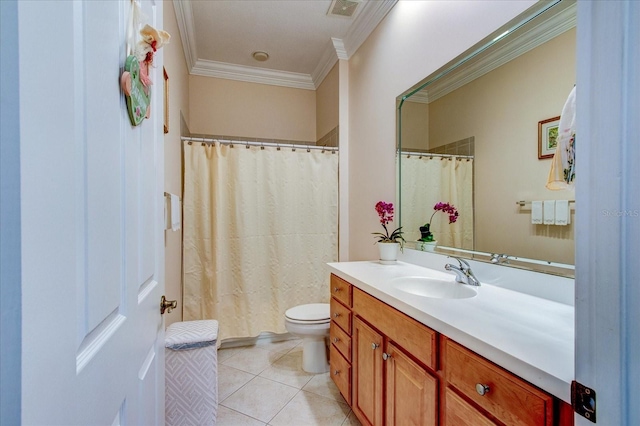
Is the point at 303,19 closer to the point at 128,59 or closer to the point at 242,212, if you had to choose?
the point at 242,212

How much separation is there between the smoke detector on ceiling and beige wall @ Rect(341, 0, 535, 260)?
23 cm

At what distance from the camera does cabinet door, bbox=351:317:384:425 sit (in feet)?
4.22

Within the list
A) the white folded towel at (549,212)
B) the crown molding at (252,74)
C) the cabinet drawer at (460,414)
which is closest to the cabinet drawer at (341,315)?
the cabinet drawer at (460,414)

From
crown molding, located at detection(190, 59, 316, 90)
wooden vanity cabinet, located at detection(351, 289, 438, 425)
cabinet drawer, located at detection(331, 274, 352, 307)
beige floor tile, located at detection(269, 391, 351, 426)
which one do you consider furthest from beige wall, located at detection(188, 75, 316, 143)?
beige floor tile, located at detection(269, 391, 351, 426)

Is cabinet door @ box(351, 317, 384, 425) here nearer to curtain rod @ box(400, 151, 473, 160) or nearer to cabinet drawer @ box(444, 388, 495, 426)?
cabinet drawer @ box(444, 388, 495, 426)

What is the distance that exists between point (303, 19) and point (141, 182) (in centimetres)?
212

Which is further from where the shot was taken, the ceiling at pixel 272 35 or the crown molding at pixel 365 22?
the ceiling at pixel 272 35

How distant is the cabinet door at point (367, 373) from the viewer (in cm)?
129

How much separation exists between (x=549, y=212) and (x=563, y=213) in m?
0.06

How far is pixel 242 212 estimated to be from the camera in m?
2.56

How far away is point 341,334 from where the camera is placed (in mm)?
1701

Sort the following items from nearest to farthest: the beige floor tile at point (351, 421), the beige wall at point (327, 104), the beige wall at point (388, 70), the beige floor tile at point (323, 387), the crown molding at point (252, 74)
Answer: the beige wall at point (388, 70) → the beige floor tile at point (351, 421) → the beige floor tile at point (323, 387) → the beige wall at point (327, 104) → the crown molding at point (252, 74)

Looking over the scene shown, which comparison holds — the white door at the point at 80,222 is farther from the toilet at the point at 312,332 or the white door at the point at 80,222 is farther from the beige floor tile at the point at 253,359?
the beige floor tile at the point at 253,359

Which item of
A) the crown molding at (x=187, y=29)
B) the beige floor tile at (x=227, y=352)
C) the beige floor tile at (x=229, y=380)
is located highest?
the crown molding at (x=187, y=29)
